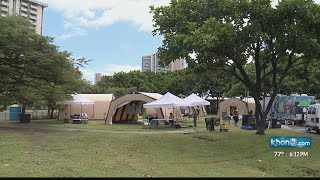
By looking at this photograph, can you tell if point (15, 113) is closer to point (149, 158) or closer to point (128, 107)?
point (128, 107)

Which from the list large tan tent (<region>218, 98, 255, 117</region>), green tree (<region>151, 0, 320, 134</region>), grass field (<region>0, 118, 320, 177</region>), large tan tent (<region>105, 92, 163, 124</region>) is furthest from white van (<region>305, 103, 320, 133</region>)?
large tan tent (<region>218, 98, 255, 117</region>)

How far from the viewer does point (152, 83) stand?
70.8 metres

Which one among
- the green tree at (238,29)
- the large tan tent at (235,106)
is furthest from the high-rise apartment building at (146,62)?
the green tree at (238,29)

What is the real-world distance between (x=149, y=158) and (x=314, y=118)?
15.7m

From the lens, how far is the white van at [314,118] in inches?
990

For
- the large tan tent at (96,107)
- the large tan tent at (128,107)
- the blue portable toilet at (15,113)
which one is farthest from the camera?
the large tan tent at (96,107)

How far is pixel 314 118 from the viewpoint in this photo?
2552 centimetres

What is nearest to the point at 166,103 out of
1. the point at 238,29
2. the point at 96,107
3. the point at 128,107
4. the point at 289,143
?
the point at 128,107

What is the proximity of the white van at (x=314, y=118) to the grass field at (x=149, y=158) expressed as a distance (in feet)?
20.1

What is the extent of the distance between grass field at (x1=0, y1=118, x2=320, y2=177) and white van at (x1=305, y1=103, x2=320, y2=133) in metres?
6.14

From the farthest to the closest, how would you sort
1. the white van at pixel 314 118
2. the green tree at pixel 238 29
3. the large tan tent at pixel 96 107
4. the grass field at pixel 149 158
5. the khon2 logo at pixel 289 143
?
the large tan tent at pixel 96 107 < the white van at pixel 314 118 < the khon2 logo at pixel 289 143 < the green tree at pixel 238 29 < the grass field at pixel 149 158

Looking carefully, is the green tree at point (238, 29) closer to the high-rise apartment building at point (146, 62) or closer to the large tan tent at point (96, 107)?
the large tan tent at point (96, 107)

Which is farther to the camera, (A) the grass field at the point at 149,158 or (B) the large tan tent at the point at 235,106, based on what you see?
(B) the large tan tent at the point at 235,106

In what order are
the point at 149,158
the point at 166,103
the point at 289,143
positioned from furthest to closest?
the point at 166,103 → the point at 289,143 → the point at 149,158
